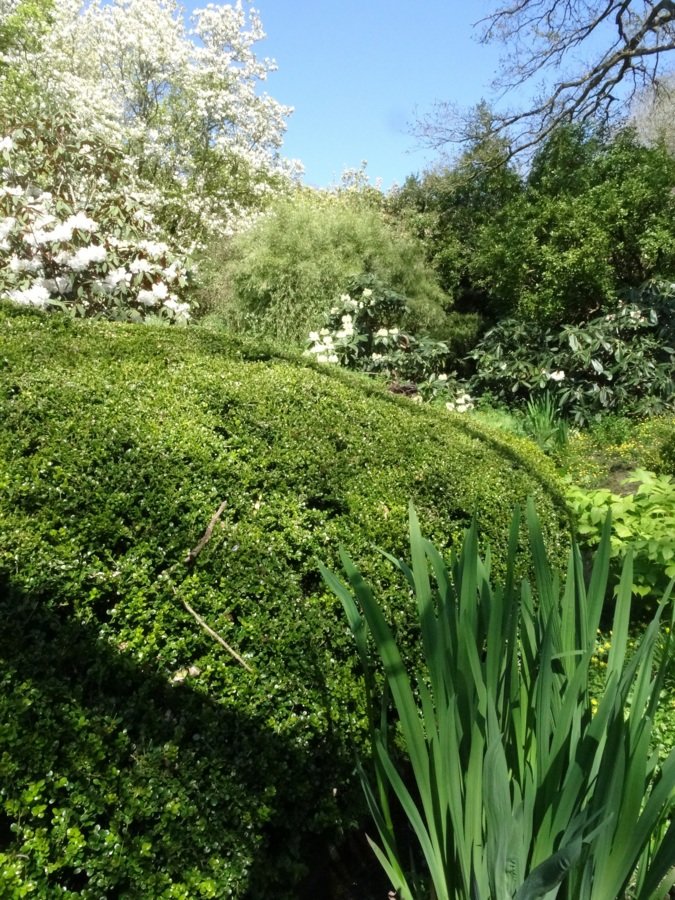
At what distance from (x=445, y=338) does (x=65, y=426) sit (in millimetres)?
9327

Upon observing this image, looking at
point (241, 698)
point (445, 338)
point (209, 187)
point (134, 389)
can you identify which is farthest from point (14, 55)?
point (241, 698)

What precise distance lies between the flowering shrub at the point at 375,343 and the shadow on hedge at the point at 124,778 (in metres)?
6.07

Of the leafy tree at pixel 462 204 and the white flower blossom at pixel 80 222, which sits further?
the leafy tree at pixel 462 204

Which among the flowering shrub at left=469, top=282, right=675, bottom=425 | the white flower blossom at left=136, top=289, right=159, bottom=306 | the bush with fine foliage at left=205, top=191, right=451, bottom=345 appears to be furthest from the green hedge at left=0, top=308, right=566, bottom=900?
the bush with fine foliage at left=205, top=191, right=451, bottom=345

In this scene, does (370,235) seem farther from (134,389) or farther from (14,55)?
(14,55)

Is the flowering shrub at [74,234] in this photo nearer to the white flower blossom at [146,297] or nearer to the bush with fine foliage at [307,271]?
the white flower blossom at [146,297]

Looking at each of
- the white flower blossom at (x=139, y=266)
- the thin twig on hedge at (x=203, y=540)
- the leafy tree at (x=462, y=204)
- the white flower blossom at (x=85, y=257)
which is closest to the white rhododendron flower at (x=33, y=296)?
the white flower blossom at (x=85, y=257)

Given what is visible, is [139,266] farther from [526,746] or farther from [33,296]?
[526,746]

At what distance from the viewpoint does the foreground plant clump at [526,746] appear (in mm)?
1068

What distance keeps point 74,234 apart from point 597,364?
608cm

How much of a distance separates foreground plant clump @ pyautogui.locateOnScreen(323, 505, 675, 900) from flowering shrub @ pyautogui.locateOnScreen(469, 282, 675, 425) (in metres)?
6.85

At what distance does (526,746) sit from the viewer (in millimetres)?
1278

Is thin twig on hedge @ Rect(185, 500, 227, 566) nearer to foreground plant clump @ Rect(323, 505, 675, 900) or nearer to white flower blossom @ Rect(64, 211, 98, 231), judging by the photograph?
foreground plant clump @ Rect(323, 505, 675, 900)

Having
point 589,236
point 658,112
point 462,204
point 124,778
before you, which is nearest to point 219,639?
point 124,778
